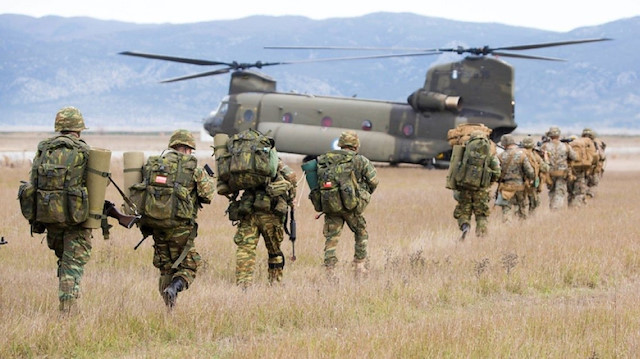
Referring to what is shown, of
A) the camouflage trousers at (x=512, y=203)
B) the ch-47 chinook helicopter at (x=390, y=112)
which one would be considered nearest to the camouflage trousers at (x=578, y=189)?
the camouflage trousers at (x=512, y=203)

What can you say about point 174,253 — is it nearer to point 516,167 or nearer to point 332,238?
point 332,238

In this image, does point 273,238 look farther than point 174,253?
Yes

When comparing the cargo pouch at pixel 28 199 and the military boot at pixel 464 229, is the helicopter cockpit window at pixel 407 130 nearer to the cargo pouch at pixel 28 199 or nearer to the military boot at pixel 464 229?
the military boot at pixel 464 229

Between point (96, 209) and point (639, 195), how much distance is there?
713 inches

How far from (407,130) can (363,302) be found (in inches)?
821

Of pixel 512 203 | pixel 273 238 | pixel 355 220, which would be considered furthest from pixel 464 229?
pixel 273 238

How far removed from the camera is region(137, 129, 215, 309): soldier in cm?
766

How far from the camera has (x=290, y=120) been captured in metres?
30.0

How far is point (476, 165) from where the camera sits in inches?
504

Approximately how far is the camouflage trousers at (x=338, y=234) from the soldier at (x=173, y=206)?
244 cm

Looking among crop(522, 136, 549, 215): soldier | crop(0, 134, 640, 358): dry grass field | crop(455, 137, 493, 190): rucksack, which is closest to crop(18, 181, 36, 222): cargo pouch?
crop(0, 134, 640, 358): dry grass field

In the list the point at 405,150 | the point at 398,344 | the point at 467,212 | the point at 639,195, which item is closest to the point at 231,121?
the point at 405,150

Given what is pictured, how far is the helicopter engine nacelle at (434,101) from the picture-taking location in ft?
90.7

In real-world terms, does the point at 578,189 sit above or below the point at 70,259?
above
